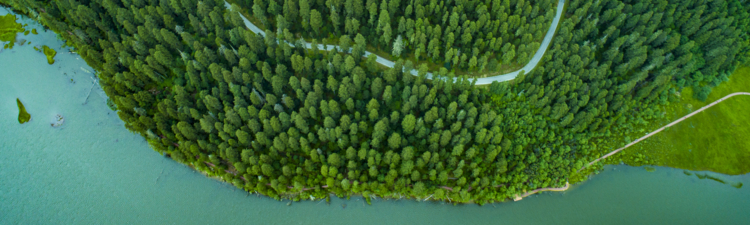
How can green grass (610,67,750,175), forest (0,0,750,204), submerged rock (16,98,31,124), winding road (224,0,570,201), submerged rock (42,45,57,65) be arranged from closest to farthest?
forest (0,0,750,204) < winding road (224,0,570,201) < green grass (610,67,750,175) < submerged rock (16,98,31,124) < submerged rock (42,45,57,65)

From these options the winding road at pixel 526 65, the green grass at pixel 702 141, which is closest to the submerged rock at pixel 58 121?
the winding road at pixel 526 65

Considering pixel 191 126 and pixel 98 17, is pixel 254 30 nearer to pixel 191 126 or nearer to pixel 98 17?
pixel 191 126

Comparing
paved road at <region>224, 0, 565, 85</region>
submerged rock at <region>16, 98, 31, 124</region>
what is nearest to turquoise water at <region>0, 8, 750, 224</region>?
submerged rock at <region>16, 98, 31, 124</region>

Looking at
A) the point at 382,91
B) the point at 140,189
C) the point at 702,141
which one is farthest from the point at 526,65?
the point at 140,189

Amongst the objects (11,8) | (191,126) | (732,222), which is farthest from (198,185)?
(732,222)

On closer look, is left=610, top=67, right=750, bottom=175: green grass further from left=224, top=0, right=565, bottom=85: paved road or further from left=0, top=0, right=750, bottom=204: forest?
left=224, top=0, right=565, bottom=85: paved road

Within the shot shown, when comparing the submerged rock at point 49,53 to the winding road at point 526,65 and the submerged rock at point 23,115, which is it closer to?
the submerged rock at point 23,115

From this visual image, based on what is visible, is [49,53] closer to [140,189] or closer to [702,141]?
[140,189]
